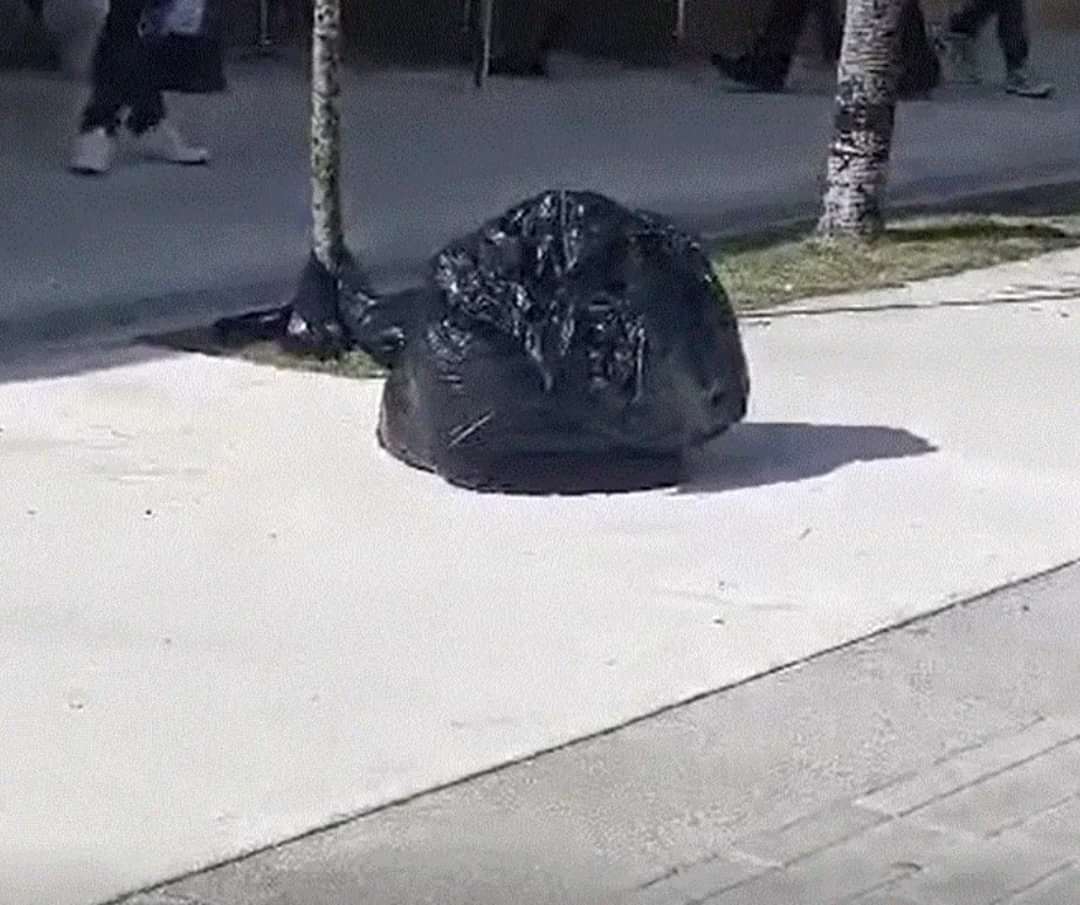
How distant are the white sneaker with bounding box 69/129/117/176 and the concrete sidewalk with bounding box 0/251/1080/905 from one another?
390 centimetres

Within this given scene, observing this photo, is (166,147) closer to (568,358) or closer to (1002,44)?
(568,358)

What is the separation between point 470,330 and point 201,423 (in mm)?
1107

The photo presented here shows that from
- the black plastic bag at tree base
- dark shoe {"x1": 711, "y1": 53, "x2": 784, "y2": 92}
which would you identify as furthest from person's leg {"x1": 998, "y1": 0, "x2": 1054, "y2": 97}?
the black plastic bag at tree base

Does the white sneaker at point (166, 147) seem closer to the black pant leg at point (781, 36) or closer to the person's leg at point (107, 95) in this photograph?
the person's leg at point (107, 95)

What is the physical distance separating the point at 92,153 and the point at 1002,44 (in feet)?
24.5

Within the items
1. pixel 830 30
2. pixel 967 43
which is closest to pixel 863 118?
pixel 967 43

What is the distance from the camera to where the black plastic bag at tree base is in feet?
28.5

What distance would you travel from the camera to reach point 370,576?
7969 millimetres

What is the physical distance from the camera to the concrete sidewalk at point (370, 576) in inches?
257

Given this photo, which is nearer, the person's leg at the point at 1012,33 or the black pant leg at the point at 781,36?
the black pant leg at the point at 781,36

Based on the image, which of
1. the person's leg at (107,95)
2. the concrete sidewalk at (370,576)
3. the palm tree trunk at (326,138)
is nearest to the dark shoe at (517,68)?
the person's leg at (107,95)

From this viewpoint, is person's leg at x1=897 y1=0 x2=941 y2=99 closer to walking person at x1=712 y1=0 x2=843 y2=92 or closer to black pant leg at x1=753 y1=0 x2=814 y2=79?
walking person at x1=712 y1=0 x2=843 y2=92

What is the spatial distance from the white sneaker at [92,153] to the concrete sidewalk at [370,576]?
12.8 ft

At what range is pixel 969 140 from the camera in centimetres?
1720
